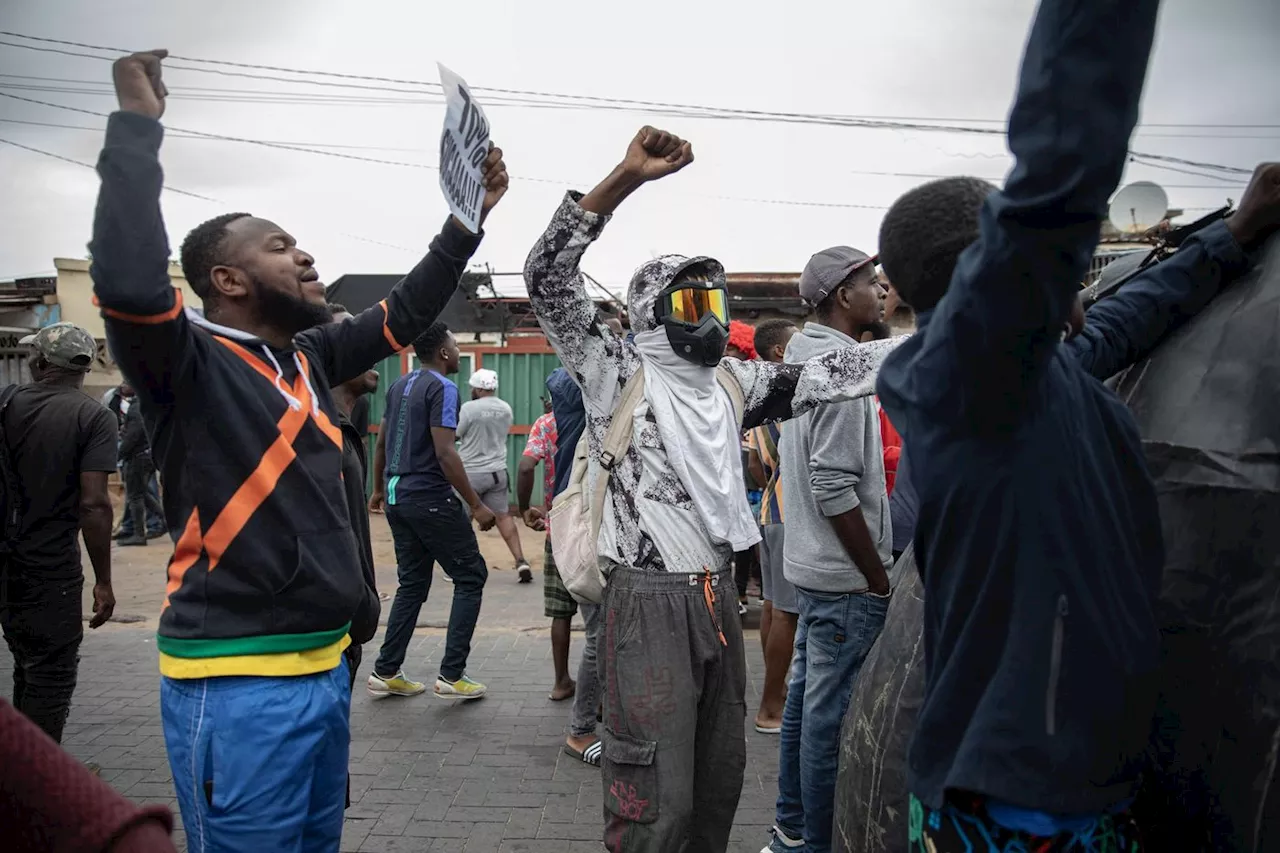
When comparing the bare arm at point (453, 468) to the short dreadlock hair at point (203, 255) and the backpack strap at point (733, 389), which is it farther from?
the short dreadlock hair at point (203, 255)

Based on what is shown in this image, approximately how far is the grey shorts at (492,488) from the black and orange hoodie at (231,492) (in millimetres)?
6419

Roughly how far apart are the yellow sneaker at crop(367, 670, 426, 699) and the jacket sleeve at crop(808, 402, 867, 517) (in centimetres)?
339

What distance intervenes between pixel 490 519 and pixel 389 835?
2.06m

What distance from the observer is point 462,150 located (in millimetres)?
2672

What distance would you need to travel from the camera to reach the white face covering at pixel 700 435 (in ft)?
9.46

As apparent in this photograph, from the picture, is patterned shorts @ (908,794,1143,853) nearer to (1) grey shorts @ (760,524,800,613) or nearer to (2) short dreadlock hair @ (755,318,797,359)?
(1) grey shorts @ (760,524,800,613)

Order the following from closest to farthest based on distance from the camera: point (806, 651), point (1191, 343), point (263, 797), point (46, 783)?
point (46, 783) < point (1191, 343) < point (263, 797) < point (806, 651)

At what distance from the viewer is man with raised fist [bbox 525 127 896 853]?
2717 mm

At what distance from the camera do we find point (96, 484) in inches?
173

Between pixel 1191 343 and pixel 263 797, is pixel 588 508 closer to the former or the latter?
pixel 263 797

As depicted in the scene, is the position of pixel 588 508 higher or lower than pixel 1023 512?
lower

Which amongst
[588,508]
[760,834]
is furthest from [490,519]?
[588,508]

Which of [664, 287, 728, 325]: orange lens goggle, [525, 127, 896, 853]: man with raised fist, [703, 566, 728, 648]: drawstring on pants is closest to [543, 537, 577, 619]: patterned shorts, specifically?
[525, 127, 896, 853]: man with raised fist

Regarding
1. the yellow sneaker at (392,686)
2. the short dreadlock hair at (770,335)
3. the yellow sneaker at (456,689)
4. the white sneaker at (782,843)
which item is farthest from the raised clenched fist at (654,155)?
the yellow sneaker at (392,686)
